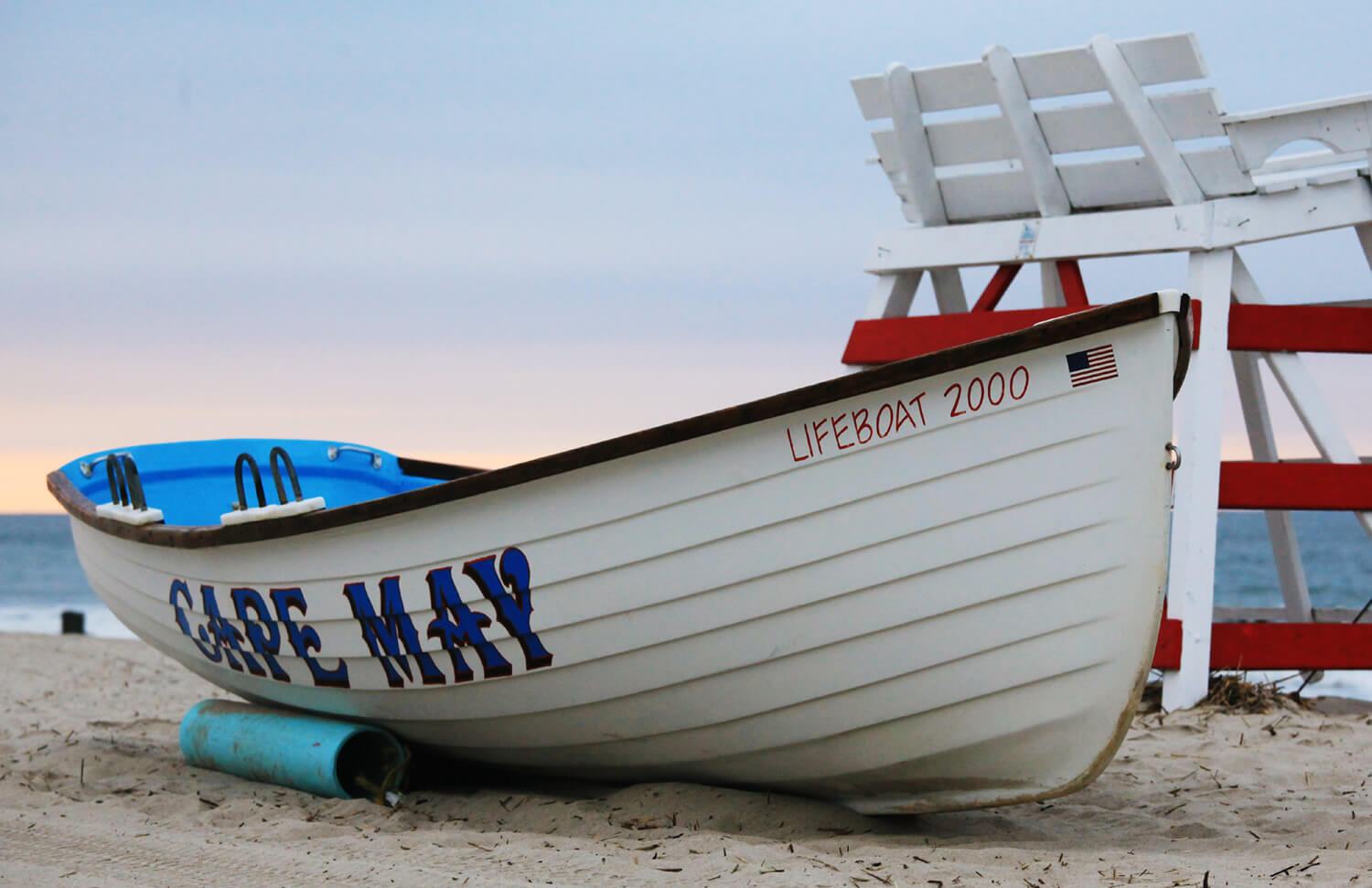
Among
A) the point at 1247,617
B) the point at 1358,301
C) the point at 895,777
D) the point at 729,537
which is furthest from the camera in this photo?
the point at 1247,617

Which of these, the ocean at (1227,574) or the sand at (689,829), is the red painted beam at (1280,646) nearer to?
the sand at (689,829)

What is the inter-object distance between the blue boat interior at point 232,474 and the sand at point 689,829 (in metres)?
1.58

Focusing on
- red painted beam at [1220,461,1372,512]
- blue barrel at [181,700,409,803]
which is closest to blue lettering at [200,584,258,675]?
blue barrel at [181,700,409,803]

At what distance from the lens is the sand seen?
11.2 ft

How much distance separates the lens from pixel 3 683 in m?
8.03

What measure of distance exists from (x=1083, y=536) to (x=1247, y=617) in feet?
16.6

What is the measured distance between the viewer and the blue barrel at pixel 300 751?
471cm

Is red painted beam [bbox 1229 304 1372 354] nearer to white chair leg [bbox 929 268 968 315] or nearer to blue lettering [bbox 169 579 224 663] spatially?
white chair leg [bbox 929 268 968 315]

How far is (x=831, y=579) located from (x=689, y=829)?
95 centimetres

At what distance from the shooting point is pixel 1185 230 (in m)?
5.75

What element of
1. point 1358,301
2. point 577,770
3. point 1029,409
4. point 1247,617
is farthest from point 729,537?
point 1247,617

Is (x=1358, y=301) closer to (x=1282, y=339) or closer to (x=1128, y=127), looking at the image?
(x=1282, y=339)

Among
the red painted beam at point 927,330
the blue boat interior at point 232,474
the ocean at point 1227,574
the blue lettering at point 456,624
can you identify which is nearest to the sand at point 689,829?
the blue lettering at point 456,624

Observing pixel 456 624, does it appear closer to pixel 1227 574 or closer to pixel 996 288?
pixel 996 288
